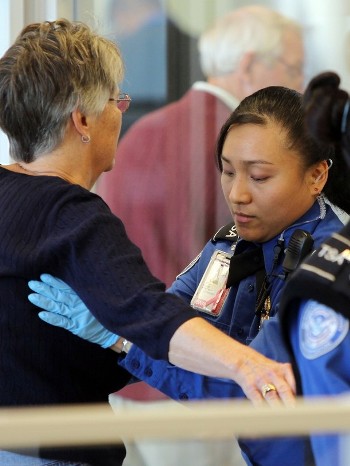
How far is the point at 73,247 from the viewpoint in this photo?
153 cm

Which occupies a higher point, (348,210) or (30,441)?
(30,441)

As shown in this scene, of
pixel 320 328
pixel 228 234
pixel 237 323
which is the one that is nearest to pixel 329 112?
pixel 320 328

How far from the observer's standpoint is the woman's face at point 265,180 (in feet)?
5.80

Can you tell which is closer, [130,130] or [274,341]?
[274,341]

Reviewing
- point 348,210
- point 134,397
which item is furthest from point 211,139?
point 348,210

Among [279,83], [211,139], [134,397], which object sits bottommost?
[134,397]

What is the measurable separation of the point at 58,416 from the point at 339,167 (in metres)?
1.16

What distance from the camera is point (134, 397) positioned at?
290 centimetres

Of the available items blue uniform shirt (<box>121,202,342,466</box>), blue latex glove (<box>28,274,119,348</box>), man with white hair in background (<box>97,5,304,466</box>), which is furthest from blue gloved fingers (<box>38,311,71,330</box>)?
man with white hair in background (<box>97,5,304,466</box>)

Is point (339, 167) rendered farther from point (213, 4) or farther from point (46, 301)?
point (213, 4)

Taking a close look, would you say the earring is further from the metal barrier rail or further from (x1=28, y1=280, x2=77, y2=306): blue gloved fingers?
the metal barrier rail

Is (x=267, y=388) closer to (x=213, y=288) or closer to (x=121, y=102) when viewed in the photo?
(x=213, y=288)

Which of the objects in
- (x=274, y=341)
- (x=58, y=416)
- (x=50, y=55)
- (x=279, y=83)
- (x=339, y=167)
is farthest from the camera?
(x=279, y=83)

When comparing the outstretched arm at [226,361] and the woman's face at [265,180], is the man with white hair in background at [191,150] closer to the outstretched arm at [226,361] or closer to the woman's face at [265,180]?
the woman's face at [265,180]
